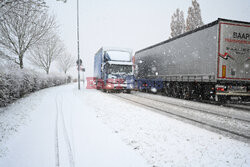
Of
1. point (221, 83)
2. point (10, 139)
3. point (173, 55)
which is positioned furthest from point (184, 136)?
point (173, 55)

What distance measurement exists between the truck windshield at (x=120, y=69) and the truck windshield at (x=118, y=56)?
2.40 feet

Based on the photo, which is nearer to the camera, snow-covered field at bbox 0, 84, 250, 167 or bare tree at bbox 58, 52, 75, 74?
snow-covered field at bbox 0, 84, 250, 167

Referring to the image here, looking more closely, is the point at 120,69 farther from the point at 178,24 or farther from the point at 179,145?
the point at 178,24

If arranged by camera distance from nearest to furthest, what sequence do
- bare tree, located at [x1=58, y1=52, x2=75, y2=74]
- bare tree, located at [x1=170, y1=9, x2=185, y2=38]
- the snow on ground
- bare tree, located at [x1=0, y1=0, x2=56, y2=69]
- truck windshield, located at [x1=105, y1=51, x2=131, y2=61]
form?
the snow on ground, bare tree, located at [x1=0, y1=0, x2=56, y2=69], truck windshield, located at [x1=105, y1=51, x2=131, y2=61], bare tree, located at [x1=170, y1=9, x2=185, y2=38], bare tree, located at [x1=58, y1=52, x2=75, y2=74]

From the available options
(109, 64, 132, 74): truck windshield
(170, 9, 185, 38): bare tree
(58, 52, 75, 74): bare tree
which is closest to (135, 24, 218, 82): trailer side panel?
(109, 64, 132, 74): truck windshield

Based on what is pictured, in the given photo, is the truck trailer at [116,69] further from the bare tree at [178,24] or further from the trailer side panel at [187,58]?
the bare tree at [178,24]

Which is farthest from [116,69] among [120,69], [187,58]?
[187,58]

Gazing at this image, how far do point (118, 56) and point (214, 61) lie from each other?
8.10m

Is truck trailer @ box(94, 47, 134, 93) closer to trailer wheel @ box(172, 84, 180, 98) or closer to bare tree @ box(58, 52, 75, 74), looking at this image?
trailer wheel @ box(172, 84, 180, 98)

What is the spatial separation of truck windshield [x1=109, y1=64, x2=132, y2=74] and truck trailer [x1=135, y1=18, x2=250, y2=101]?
12.9 ft

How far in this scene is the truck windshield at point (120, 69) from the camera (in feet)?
46.8

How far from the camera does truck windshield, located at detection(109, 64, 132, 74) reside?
14273 millimetres

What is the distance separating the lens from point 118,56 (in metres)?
14.8

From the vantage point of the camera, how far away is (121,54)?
49.3ft
